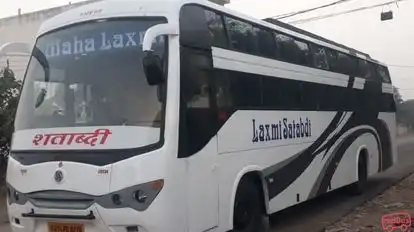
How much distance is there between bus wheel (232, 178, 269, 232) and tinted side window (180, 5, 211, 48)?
71.7 inches

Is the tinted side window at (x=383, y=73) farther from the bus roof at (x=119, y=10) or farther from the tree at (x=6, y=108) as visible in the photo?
the tree at (x=6, y=108)

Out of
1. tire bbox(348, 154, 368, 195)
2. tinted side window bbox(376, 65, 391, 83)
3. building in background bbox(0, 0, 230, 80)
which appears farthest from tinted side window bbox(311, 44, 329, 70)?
building in background bbox(0, 0, 230, 80)

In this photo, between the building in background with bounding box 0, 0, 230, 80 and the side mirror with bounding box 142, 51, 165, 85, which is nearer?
the side mirror with bounding box 142, 51, 165, 85

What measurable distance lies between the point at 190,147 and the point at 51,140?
138cm

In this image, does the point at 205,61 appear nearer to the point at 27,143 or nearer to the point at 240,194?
the point at 240,194

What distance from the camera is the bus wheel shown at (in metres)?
6.11

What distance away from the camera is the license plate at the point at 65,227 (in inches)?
188

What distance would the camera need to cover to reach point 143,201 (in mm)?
4629

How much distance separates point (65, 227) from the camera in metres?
4.84

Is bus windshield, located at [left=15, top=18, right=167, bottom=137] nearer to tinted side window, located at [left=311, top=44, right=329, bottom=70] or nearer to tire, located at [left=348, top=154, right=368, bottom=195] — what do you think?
tinted side window, located at [left=311, top=44, right=329, bottom=70]

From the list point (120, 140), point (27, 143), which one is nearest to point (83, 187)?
point (120, 140)

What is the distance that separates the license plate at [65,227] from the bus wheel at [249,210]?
76.9 inches

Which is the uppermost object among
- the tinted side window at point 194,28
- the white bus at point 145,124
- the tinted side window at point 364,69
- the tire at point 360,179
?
the tinted side window at point 364,69

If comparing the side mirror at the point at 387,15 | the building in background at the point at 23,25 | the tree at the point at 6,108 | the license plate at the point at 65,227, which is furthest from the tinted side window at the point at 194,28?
the building in background at the point at 23,25
